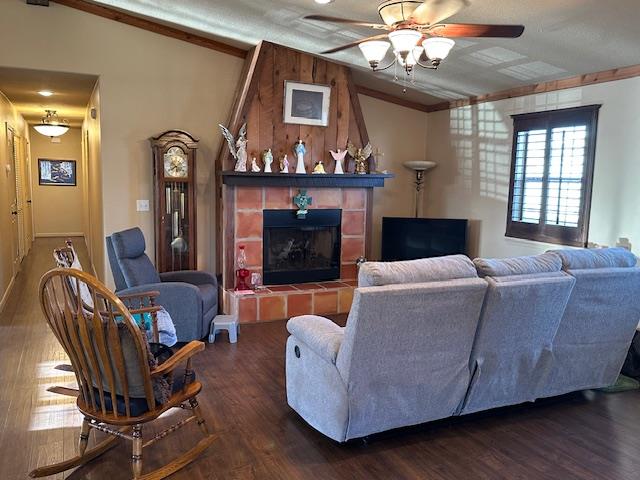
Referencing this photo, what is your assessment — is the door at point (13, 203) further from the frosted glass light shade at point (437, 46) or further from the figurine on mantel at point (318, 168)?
the frosted glass light shade at point (437, 46)

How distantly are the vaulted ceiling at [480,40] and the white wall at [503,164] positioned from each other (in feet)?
0.80

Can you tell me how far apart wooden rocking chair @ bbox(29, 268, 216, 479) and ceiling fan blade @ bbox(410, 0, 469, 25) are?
90.1 inches

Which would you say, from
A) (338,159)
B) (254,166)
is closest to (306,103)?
(338,159)

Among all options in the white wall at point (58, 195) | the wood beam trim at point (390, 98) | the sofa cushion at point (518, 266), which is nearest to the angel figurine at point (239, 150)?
the wood beam trim at point (390, 98)

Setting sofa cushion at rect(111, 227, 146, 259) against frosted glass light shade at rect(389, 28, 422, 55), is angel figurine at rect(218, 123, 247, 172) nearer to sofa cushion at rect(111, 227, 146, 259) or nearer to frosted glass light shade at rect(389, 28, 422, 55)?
sofa cushion at rect(111, 227, 146, 259)

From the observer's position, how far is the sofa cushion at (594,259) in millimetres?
3066

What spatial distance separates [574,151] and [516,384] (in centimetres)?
264

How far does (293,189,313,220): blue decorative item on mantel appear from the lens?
5.57 metres

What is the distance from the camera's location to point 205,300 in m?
4.48

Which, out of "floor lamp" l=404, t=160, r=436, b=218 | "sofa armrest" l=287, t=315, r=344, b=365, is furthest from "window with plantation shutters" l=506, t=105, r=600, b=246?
"sofa armrest" l=287, t=315, r=344, b=365

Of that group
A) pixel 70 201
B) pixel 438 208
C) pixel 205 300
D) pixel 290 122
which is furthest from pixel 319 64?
pixel 70 201

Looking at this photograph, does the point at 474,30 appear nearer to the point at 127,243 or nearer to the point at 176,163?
the point at 127,243

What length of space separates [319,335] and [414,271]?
0.64 metres

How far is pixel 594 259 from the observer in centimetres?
315
